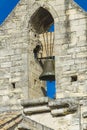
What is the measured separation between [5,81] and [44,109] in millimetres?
1187

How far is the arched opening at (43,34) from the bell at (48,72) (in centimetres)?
15

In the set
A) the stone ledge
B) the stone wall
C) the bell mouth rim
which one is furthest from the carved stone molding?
the bell mouth rim

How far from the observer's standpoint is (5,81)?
45.0 feet

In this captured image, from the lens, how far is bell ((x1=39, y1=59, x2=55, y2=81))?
1367 cm

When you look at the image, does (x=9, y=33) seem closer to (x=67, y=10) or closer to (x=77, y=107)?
(x=67, y=10)

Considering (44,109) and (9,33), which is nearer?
(44,109)

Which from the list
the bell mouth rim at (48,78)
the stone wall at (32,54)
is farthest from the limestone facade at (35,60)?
the bell mouth rim at (48,78)

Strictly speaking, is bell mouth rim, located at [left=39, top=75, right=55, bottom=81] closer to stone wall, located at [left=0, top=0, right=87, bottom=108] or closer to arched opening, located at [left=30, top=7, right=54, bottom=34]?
stone wall, located at [left=0, top=0, right=87, bottom=108]

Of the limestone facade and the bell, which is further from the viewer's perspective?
the bell

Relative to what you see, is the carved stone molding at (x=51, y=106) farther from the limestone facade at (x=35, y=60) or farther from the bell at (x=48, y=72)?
the bell at (x=48, y=72)

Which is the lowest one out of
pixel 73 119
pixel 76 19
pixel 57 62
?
pixel 73 119

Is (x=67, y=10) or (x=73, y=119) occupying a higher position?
(x=67, y=10)

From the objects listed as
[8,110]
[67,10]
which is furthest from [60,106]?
[67,10]

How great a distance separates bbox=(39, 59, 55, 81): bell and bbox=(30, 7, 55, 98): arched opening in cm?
15
